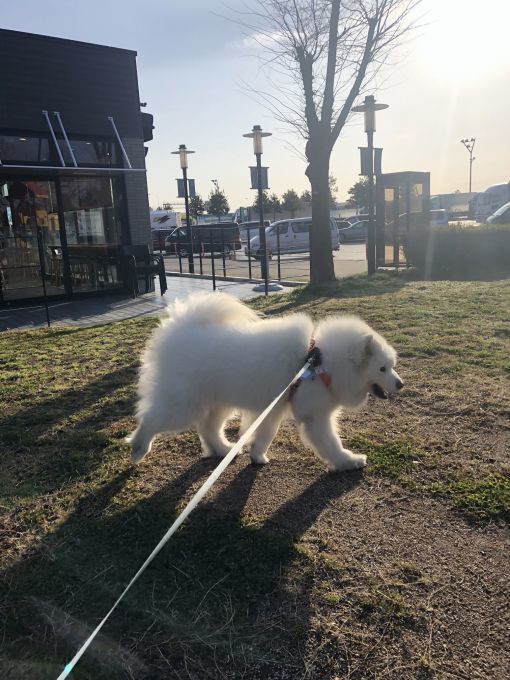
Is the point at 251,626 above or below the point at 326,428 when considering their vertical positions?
below

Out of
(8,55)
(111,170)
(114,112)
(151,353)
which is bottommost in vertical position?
(151,353)

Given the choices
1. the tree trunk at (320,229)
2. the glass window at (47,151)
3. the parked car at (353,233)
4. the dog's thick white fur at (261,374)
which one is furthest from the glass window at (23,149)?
the parked car at (353,233)

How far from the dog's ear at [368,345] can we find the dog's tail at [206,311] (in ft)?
2.97

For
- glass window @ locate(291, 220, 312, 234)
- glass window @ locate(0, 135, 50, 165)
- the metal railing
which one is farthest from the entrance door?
glass window @ locate(291, 220, 312, 234)

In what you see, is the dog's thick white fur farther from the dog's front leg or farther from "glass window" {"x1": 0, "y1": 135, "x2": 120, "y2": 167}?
"glass window" {"x1": 0, "y1": 135, "x2": 120, "y2": 167}

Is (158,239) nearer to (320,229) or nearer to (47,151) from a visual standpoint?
(47,151)

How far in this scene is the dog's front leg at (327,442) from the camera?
11.0 ft

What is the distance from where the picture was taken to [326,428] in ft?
11.1

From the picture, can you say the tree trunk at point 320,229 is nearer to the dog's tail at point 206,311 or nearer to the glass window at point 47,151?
the glass window at point 47,151

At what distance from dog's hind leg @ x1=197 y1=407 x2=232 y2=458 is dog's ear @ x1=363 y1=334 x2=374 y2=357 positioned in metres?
1.09

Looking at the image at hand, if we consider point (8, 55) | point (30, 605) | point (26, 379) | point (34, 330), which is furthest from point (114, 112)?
point (30, 605)

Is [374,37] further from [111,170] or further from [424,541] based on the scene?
[424,541]

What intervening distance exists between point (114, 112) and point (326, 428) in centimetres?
1103

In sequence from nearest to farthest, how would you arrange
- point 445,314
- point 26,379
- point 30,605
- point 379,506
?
1. point 30,605
2. point 379,506
3. point 26,379
4. point 445,314
